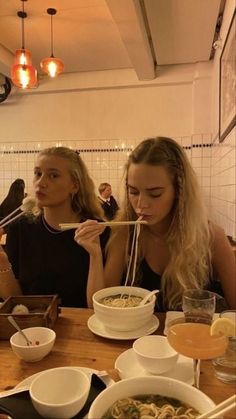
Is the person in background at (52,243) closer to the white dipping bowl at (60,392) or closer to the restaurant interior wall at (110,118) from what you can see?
the white dipping bowl at (60,392)

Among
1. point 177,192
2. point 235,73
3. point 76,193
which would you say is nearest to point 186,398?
point 177,192

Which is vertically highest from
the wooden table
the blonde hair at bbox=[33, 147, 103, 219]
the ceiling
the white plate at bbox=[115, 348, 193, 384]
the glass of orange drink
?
the ceiling

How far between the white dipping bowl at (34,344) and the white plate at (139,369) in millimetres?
211

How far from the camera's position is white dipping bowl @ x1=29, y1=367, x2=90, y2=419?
637mm

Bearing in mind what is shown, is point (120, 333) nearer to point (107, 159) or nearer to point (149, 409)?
point (149, 409)

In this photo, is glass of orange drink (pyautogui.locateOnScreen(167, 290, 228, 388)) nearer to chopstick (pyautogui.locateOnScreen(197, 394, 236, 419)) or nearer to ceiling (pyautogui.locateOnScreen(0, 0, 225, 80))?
chopstick (pyautogui.locateOnScreen(197, 394, 236, 419))

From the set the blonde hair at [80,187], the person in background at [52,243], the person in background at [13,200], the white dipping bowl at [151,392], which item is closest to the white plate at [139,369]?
the white dipping bowl at [151,392]

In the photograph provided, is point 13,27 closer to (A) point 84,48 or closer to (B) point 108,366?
(A) point 84,48

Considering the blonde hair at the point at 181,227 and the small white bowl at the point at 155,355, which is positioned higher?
the blonde hair at the point at 181,227

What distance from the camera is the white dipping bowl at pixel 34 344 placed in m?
0.89

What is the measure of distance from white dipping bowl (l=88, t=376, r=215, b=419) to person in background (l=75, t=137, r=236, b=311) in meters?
0.69

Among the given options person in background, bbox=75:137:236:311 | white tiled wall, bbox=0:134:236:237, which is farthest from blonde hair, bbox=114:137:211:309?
white tiled wall, bbox=0:134:236:237

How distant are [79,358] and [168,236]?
737 millimetres

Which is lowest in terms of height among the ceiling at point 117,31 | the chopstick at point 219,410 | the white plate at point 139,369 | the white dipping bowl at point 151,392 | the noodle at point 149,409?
the white plate at point 139,369
